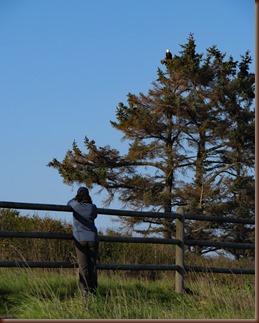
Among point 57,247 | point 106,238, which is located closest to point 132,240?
point 106,238

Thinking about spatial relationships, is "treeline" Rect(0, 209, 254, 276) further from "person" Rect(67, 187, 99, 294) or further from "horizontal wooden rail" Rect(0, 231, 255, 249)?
"person" Rect(67, 187, 99, 294)

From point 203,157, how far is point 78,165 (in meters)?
6.31

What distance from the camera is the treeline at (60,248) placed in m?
14.9

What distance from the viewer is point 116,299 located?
1037 centimetres

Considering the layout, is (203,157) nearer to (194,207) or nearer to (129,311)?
(194,207)

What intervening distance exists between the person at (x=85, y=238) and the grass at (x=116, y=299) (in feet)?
0.96

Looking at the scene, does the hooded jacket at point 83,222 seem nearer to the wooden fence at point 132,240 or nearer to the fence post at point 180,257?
the wooden fence at point 132,240

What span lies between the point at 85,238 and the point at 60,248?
3795 mm

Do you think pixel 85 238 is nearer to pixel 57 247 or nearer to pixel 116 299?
pixel 116 299

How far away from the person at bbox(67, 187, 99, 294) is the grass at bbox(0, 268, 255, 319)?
0.96ft

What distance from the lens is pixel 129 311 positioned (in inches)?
359

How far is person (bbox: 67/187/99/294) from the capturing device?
11516mm

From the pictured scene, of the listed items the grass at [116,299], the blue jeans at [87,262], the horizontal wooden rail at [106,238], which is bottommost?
the grass at [116,299]

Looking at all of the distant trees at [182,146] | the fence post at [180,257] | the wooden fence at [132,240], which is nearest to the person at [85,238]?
the wooden fence at [132,240]
